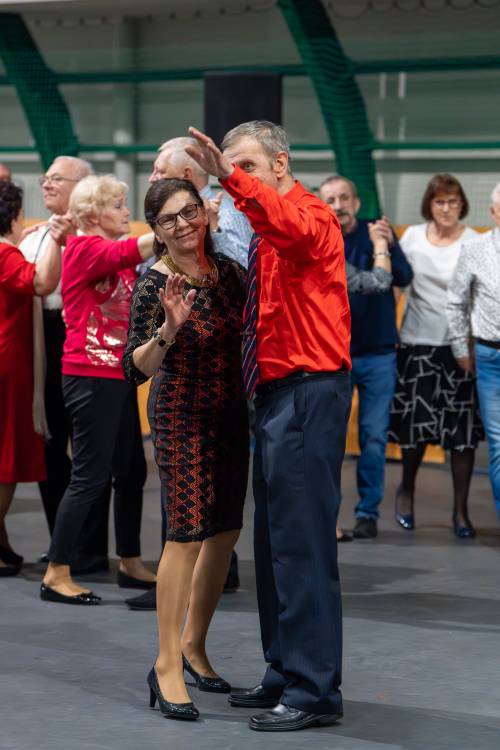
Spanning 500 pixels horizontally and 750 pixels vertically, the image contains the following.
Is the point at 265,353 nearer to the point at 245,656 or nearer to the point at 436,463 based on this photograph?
the point at 245,656

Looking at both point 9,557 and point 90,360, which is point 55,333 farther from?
point 9,557

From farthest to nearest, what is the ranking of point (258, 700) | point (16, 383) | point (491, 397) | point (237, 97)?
point (237, 97), point (491, 397), point (16, 383), point (258, 700)

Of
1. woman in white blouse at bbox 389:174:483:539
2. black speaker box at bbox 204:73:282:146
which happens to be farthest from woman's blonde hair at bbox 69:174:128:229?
black speaker box at bbox 204:73:282:146

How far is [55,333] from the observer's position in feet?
16.4

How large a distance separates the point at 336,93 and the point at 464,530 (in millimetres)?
5079

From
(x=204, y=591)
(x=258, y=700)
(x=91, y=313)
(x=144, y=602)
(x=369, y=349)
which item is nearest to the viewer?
(x=258, y=700)

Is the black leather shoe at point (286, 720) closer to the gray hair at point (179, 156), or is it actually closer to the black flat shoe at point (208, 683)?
the black flat shoe at point (208, 683)

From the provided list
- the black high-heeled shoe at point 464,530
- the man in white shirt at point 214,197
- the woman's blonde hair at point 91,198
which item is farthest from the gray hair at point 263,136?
the black high-heeled shoe at point 464,530

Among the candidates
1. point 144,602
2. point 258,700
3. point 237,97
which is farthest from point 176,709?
point 237,97

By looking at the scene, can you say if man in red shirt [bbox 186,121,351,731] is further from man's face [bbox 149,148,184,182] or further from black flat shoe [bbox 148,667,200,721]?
man's face [bbox 149,148,184,182]

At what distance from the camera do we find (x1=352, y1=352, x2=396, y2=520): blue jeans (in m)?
5.66

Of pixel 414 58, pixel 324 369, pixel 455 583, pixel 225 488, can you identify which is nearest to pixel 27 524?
pixel 455 583

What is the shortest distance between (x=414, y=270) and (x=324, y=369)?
9.30 ft

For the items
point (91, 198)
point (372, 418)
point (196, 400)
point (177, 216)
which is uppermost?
point (91, 198)
